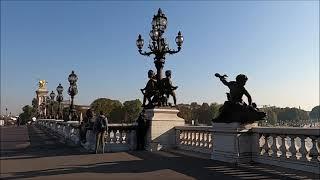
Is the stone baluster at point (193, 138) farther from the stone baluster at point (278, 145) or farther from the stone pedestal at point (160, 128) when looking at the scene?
the stone baluster at point (278, 145)

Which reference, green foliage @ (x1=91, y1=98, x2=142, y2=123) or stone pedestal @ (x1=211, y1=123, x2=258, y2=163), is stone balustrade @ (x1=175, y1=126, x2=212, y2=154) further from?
green foliage @ (x1=91, y1=98, x2=142, y2=123)

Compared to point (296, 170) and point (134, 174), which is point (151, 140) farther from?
point (296, 170)

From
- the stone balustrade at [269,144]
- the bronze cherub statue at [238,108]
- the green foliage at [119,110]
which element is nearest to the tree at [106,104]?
the green foliage at [119,110]

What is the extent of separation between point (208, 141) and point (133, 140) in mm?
4454

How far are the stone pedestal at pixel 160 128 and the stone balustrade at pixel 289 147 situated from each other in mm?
6885

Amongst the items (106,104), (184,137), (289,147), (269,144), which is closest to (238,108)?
(269,144)

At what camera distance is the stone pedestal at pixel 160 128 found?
18.8 meters

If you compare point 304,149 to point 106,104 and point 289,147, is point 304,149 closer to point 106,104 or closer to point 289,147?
point 289,147

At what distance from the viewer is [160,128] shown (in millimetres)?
19109

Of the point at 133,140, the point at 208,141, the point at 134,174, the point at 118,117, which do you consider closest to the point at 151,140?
the point at 133,140

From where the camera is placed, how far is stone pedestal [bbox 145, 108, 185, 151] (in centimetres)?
1884

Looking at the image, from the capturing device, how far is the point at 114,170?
11938mm

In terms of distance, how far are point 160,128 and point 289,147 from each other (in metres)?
8.57

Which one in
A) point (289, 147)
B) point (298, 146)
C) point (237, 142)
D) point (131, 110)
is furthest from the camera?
point (131, 110)
